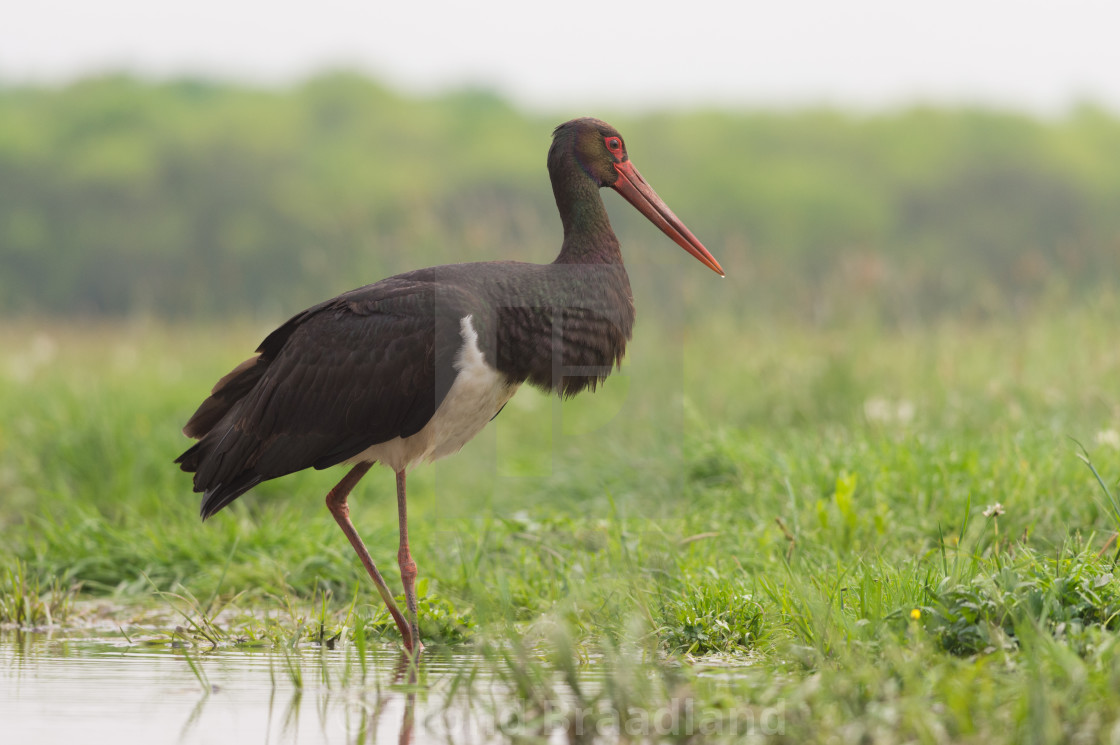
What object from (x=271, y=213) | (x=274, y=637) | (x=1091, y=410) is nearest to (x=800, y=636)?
(x=274, y=637)

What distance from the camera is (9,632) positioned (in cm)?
420

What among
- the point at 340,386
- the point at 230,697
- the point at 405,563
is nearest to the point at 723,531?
the point at 405,563

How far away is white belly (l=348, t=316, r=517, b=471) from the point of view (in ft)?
12.8

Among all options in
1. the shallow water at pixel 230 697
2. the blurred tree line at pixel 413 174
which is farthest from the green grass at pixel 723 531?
the blurred tree line at pixel 413 174

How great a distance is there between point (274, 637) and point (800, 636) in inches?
61.9

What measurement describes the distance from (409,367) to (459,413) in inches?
8.2

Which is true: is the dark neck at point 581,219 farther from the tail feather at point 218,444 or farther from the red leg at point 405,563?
the tail feather at point 218,444

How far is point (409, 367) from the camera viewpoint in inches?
156

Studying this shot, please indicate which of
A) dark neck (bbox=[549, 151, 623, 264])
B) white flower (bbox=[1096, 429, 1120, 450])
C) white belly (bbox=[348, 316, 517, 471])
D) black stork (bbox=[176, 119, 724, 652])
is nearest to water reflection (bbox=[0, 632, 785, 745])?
black stork (bbox=[176, 119, 724, 652])

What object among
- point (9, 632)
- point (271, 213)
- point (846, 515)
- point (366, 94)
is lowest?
point (9, 632)

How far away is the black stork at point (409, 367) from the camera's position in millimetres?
3945

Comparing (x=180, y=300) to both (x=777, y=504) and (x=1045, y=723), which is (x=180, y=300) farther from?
(x=1045, y=723)

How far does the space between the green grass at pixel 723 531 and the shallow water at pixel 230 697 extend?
16cm

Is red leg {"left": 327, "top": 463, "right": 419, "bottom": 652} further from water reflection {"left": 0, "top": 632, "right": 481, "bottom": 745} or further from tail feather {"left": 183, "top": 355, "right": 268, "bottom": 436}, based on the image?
tail feather {"left": 183, "top": 355, "right": 268, "bottom": 436}
